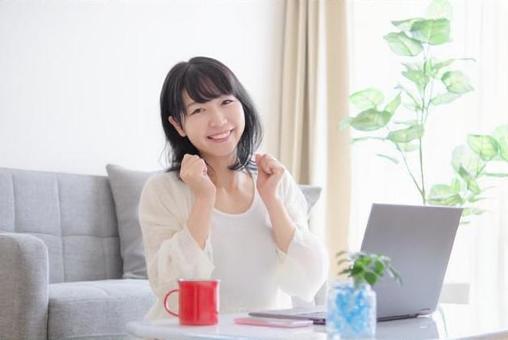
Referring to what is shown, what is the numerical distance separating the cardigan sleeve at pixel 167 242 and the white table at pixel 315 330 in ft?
0.70

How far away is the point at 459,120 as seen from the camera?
4.57 meters

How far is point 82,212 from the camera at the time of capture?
3758mm

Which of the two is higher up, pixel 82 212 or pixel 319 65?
pixel 319 65

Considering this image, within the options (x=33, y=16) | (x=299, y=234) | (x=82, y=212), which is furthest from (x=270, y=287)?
(x=33, y=16)

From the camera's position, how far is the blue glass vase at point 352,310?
140 centimetres

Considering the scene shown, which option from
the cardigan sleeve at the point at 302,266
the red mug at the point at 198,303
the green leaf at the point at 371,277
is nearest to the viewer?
the green leaf at the point at 371,277

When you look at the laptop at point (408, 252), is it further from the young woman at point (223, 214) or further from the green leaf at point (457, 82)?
the green leaf at point (457, 82)

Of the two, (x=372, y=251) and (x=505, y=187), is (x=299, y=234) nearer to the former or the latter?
(x=372, y=251)

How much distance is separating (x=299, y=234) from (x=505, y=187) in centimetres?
243

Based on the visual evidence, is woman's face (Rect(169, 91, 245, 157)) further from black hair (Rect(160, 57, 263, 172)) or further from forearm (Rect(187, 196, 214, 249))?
forearm (Rect(187, 196, 214, 249))

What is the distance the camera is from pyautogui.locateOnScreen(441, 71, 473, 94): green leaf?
13.7 ft

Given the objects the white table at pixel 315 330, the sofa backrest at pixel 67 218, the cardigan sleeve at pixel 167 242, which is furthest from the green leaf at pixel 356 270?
the sofa backrest at pixel 67 218

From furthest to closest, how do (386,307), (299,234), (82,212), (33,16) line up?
(33,16) → (82,212) → (299,234) → (386,307)

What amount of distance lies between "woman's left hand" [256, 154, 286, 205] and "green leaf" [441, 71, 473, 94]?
222 cm
